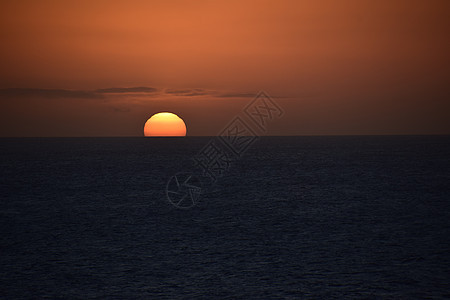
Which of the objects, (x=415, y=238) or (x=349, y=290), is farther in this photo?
(x=415, y=238)

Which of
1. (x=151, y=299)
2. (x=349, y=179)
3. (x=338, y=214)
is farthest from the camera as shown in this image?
(x=349, y=179)

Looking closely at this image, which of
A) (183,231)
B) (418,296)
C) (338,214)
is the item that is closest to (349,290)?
(418,296)

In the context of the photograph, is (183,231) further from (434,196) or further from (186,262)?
(434,196)

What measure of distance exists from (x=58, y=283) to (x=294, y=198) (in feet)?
154

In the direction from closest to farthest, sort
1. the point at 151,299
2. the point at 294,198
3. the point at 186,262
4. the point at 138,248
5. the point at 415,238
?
the point at 151,299, the point at 186,262, the point at 138,248, the point at 415,238, the point at 294,198

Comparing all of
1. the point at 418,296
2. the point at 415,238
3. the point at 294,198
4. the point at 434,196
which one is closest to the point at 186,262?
the point at 418,296

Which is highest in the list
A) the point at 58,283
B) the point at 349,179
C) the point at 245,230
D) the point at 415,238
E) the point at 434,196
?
the point at 349,179

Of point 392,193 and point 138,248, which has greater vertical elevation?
point 392,193

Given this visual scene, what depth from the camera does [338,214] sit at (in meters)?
56.3

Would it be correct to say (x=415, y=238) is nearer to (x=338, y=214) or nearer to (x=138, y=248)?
(x=338, y=214)

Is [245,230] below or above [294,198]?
below

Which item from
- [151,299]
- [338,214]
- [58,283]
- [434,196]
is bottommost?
[151,299]

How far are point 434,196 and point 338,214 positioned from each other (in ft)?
82.0

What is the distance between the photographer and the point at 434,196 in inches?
2844
